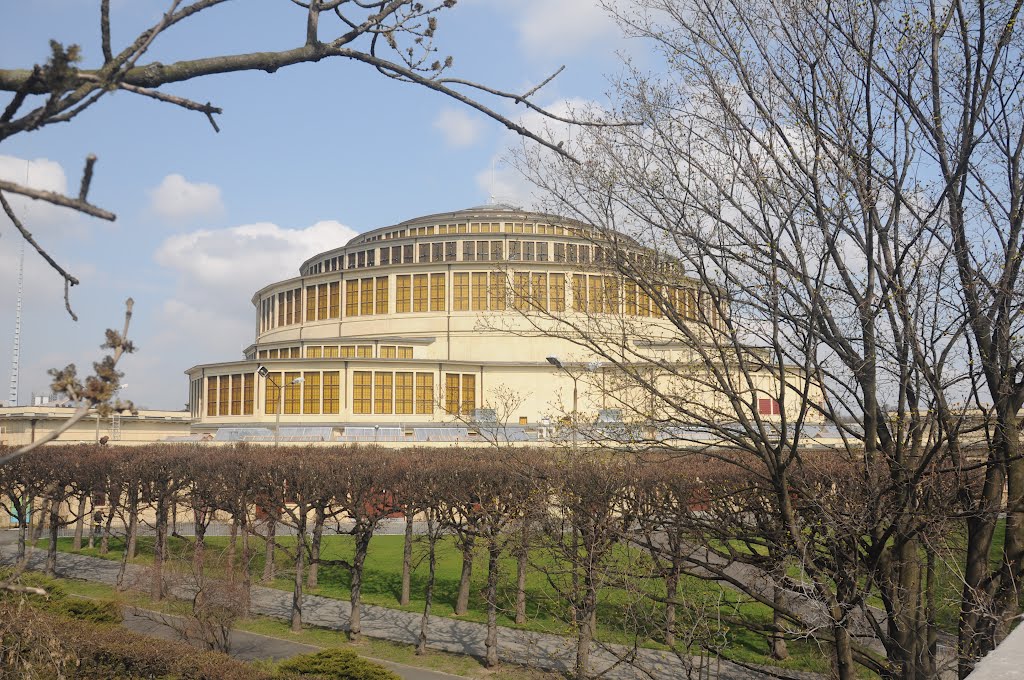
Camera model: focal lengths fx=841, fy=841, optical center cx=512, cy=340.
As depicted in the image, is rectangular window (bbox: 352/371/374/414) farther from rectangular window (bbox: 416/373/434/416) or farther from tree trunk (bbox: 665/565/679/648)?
tree trunk (bbox: 665/565/679/648)

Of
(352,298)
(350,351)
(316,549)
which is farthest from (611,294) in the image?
(352,298)

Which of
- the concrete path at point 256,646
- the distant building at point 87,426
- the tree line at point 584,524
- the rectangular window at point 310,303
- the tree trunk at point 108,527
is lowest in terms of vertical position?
the concrete path at point 256,646

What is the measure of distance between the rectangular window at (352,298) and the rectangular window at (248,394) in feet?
40.6

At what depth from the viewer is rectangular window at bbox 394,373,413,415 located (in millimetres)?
58594

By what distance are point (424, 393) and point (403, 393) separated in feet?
4.84

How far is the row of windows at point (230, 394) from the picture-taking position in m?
59.9

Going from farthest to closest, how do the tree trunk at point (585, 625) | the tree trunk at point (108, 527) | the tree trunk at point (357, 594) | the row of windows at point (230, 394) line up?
the row of windows at point (230, 394), the tree trunk at point (108, 527), the tree trunk at point (357, 594), the tree trunk at point (585, 625)

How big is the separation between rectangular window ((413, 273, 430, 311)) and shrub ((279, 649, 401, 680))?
5241cm

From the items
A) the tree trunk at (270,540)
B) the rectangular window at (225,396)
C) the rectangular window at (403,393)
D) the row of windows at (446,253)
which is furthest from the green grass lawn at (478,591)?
the row of windows at (446,253)

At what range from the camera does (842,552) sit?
10.5m

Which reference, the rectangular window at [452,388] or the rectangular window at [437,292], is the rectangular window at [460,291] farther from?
the rectangular window at [452,388]

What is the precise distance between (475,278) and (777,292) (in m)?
57.6

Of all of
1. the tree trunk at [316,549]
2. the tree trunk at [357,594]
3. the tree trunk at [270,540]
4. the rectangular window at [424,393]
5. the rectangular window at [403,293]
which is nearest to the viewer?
the tree trunk at [357,594]

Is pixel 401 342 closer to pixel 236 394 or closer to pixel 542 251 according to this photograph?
pixel 236 394
